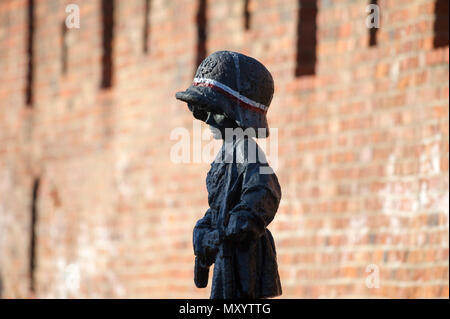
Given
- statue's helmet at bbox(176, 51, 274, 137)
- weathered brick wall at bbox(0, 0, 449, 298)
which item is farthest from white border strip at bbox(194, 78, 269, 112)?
weathered brick wall at bbox(0, 0, 449, 298)

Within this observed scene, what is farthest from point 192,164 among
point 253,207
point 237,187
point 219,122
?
point 253,207

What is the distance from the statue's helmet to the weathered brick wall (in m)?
2.65

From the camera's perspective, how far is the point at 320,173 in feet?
25.9

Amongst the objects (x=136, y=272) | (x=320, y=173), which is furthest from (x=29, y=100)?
(x=320, y=173)

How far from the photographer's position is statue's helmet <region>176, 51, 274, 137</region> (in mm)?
4453

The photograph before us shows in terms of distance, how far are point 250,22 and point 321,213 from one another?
5.59 ft

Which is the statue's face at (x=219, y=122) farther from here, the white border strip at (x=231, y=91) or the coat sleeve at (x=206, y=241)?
the coat sleeve at (x=206, y=241)

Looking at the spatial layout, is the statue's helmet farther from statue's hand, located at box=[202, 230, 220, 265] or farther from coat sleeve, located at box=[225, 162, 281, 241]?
statue's hand, located at box=[202, 230, 220, 265]

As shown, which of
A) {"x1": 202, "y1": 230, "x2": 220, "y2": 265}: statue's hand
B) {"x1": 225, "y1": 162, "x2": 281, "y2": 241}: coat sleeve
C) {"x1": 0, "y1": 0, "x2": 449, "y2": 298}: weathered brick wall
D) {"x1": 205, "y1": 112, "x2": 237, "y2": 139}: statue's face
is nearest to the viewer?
{"x1": 225, "y1": 162, "x2": 281, "y2": 241}: coat sleeve

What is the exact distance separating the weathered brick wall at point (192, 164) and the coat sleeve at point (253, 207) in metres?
2.72

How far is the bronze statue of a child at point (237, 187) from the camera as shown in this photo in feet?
14.2

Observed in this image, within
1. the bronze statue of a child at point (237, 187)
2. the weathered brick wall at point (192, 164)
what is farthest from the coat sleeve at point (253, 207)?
the weathered brick wall at point (192, 164)

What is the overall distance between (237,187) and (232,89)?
1.17 ft

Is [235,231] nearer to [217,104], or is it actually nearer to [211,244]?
[211,244]
